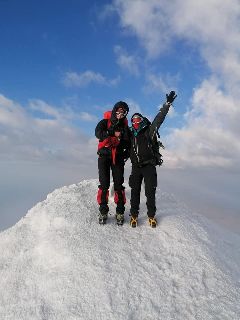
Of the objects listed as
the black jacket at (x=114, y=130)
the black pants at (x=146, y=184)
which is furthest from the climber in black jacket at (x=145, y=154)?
the black jacket at (x=114, y=130)

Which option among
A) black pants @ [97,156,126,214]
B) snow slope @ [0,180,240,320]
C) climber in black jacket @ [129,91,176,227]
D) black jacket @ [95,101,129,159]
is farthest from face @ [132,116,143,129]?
snow slope @ [0,180,240,320]

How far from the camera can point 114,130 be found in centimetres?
905

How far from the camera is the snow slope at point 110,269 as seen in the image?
20.5 feet

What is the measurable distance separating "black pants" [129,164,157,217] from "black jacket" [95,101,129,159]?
70cm

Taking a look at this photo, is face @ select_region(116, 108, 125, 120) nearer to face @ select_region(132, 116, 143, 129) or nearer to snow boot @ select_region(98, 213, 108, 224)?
face @ select_region(132, 116, 143, 129)

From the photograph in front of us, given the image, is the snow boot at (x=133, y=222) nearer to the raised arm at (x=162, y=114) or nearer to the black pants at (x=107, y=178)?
the black pants at (x=107, y=178)

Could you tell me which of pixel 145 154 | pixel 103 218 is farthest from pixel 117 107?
pixel 103 218

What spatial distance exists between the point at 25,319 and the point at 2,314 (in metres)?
0.57

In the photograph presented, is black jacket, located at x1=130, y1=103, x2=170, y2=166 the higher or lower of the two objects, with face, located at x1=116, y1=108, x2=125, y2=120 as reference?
lower

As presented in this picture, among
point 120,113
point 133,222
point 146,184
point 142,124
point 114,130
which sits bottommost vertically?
point 133,222

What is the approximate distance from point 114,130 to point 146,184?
1726 millimetres

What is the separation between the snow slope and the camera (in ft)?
20.5

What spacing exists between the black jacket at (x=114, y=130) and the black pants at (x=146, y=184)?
0.70 m

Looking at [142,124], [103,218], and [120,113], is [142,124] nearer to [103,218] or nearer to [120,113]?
[120,113]
